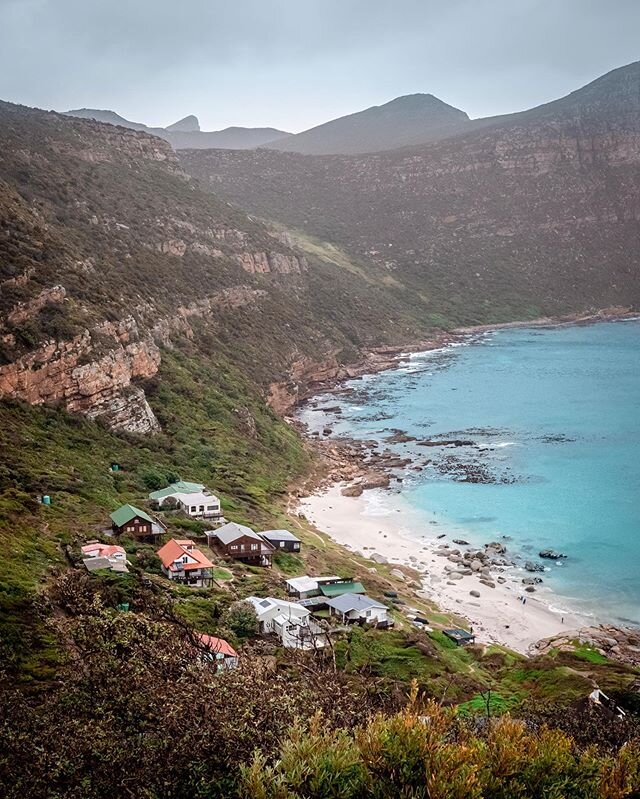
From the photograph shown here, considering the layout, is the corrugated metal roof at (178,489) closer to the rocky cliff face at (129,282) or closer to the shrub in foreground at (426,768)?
the rocky cliff face at (129,282)

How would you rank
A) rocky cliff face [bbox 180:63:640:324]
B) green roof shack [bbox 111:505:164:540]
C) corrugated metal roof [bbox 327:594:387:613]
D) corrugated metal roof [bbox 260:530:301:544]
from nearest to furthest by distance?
corrugated metal roof [bbox 327:594:387:613] < green roof shack [bbox 111:505:164:540] < corrugated metal roof [bbox 260:530:301:544] < rocky cliff face [bbox 180:63:640:324]

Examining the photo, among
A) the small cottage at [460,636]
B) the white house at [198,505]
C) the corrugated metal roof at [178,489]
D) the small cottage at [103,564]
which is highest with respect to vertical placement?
the small cottage at [103,564]

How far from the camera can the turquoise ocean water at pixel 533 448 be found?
1389 inches

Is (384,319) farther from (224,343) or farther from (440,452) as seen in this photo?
(440,452)

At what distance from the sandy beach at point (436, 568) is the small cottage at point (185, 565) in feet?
32.7

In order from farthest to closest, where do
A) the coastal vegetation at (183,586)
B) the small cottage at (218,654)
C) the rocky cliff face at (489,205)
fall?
1. the rocky cliff face at (489,205)
2. the small cottage at (218,654)
3. the coastal vegetation at (183,586)

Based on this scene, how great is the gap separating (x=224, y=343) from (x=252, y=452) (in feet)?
68.8

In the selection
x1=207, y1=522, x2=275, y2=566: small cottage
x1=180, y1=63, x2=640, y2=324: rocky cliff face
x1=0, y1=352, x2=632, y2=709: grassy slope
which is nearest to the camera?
x1=0, y1=352, x2=632, y2=709: grassy slope

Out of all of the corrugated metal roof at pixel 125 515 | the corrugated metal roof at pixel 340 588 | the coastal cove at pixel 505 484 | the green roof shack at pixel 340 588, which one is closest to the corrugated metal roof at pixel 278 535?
the green roof shack at pixel 340 588

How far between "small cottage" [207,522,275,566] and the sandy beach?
6931mm

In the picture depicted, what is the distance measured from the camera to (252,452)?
44.6 meters

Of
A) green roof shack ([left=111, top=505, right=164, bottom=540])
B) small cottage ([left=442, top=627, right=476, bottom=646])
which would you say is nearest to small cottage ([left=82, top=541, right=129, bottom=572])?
green roof shack ([left=111, top=505, right=164, bottom=540])

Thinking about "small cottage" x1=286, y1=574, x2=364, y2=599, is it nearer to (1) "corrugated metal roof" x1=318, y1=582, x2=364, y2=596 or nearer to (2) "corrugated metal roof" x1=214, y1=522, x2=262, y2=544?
(1) "corrugated metal roof" x1=318, y1=582, x2=364, y2=596

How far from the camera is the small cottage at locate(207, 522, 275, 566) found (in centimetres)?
2870
